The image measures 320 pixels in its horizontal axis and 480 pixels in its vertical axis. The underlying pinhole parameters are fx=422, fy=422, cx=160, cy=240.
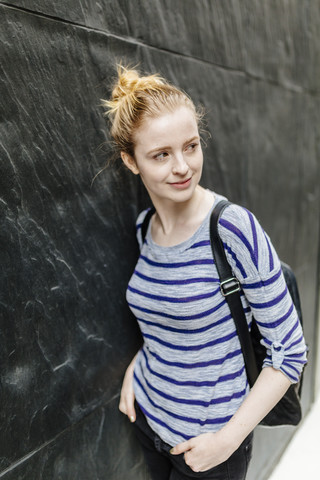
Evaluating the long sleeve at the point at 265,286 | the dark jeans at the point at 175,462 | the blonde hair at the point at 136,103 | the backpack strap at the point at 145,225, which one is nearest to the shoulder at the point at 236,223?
the long sleeve at the point at 265,286

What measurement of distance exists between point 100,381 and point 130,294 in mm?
483

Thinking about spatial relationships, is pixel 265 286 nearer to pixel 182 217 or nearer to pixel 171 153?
pixel 182 217

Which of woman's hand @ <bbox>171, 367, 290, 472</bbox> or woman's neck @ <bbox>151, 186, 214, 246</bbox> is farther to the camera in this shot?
woman's neck @ <bbox>151, 186, 214, 246</bbox>

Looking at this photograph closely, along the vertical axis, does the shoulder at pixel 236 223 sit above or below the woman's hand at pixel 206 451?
above

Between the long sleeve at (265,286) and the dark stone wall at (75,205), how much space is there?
2.07 ft

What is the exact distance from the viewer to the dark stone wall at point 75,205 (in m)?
1.43

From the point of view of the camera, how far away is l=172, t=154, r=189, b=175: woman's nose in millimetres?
1403

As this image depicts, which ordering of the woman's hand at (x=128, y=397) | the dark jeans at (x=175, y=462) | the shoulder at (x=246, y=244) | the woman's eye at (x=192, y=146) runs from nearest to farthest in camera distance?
the shoulder at (x=246, y=244), the woman's eye at (x=192, y=146), the dark jeans at (x=175, y=462), the woman's hand at (x=128, y=397)

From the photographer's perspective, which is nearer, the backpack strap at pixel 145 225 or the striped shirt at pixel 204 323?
the striped shirt at pixel 204 323

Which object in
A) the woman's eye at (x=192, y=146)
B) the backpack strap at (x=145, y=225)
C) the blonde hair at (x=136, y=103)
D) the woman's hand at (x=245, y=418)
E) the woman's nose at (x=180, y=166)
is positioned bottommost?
the woman's hand at (x=245, y=418)

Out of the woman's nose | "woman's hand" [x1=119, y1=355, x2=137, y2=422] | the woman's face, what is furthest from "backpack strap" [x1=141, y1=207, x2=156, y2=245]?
"woman's hand" [x1=119, y1=355, x2=137, y2=422]

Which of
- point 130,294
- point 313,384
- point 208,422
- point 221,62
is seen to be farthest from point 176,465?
point 313,384

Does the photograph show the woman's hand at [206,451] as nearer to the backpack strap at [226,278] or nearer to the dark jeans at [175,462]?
the dark jeans at [175,462]

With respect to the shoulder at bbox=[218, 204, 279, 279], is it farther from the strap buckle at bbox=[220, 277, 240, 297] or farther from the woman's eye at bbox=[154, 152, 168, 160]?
the woman's eye at bbox=[154, 152, 168, 160]
